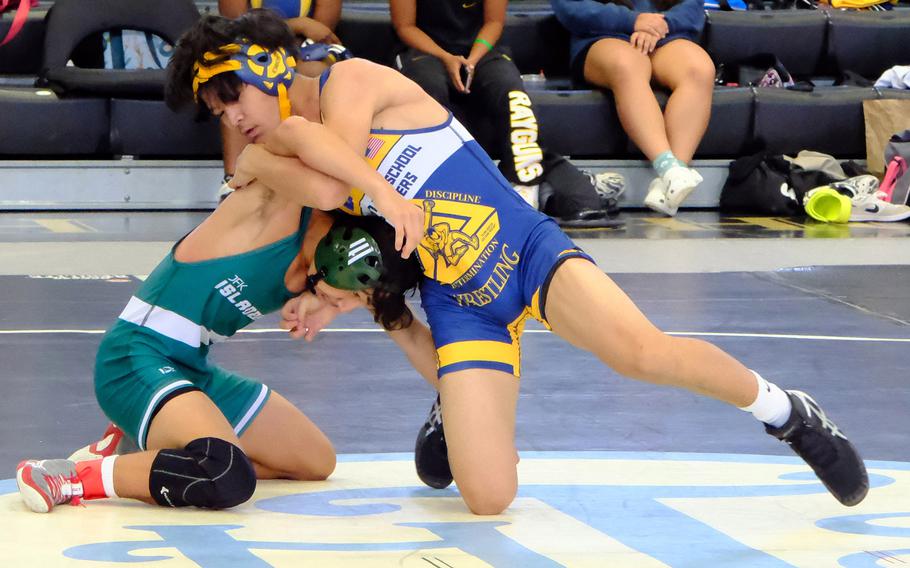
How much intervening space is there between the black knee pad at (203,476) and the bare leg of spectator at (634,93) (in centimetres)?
483

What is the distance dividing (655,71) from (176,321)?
505cm

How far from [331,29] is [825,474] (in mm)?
5196

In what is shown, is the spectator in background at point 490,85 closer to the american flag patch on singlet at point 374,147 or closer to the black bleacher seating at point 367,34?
the black bleacher seating at point 367,34

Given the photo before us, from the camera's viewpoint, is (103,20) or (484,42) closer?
(484,42)

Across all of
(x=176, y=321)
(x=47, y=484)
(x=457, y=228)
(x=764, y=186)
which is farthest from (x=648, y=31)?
(x=47, y=484)

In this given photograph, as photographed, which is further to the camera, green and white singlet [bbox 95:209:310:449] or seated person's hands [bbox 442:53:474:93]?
seated person's hands [bbox 442:53:474:93]

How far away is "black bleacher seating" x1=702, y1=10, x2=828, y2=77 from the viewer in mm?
8477

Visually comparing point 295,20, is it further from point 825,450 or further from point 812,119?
point 825,450

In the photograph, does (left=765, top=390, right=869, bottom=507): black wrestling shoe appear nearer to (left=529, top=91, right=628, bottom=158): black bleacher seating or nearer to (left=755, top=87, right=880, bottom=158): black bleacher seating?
(left=529, top=91, right=628, bottom=158): black bleacher seating

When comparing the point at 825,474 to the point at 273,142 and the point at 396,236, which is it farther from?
the point at 273,142

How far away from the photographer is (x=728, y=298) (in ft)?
17.9

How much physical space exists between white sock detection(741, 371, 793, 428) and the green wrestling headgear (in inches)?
33.7

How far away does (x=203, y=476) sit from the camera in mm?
2914

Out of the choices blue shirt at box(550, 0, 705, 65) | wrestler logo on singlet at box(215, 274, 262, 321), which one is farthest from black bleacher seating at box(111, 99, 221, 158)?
wrestler logo on singlet at box(215, 274, 262, 321)
